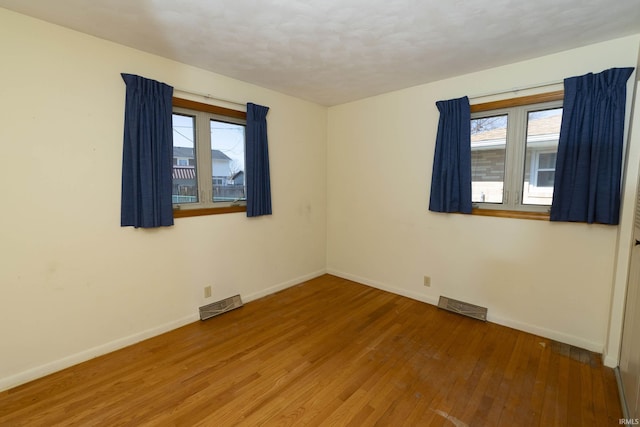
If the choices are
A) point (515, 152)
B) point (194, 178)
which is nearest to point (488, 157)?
point (515, 152)

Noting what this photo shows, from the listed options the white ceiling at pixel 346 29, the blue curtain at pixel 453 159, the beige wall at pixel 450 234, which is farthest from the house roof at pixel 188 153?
the blue curtain at pixel 453 159

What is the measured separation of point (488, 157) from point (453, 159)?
1.13 ft

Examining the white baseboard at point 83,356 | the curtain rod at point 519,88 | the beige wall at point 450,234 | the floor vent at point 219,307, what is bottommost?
the white baseboard at point 83,356

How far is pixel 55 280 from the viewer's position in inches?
82.9

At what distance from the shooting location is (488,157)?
288 centimetres

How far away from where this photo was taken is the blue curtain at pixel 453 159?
2875 mm

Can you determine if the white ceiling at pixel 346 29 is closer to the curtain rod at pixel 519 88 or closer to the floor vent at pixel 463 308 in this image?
the curtain rod at pixel 519 88

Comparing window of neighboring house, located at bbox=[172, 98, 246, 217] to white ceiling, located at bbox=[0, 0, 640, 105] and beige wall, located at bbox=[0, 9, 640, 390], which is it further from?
white ceiling, located at bbox=[0, 0, 640, 105]

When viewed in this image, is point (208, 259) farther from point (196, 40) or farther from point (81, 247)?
point (196, 40)

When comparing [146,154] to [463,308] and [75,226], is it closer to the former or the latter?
[75,226]

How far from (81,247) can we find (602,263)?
4.28 meters

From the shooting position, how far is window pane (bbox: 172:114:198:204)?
2.74 m

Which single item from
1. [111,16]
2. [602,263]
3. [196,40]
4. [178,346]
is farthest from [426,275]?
[111,16]

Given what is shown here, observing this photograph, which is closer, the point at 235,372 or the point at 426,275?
the point at 235,372
